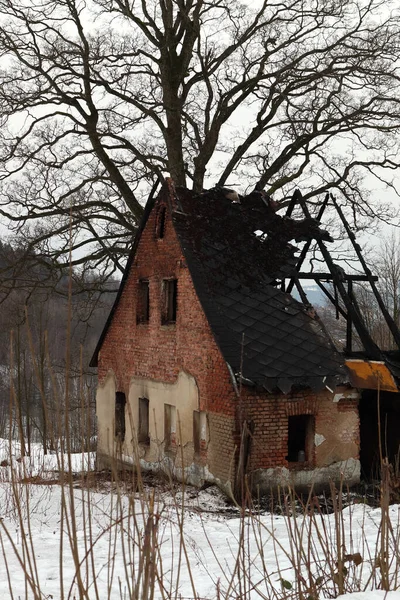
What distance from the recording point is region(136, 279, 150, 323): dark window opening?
15.1 meters

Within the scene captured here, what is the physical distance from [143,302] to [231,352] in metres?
4.00

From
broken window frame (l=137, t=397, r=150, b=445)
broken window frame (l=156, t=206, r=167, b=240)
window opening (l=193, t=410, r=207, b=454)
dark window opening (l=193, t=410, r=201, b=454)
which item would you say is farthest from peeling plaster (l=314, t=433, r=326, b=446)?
broken window frame (l=156, t=206, r=167, b=240)

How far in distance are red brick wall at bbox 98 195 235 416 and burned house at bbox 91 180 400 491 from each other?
3 centimetres

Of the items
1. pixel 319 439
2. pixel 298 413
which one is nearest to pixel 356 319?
pixel 298 413

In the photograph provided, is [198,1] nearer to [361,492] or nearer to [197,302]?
[197,302]

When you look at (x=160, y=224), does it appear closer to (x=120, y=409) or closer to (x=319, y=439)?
(x=120, y=409)

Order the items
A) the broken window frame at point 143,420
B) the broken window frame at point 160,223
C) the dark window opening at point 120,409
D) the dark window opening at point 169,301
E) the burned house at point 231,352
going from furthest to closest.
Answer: the dark window opening at point 120,409
the broken window frame at point 143,420
the broken window frame at point 160,223
the dark window opening at point 169,301
the burned house at point 231,352

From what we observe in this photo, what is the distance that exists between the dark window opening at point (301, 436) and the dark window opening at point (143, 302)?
3.83 m

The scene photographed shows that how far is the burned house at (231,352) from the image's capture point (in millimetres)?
11602

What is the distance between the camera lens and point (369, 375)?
1190cm

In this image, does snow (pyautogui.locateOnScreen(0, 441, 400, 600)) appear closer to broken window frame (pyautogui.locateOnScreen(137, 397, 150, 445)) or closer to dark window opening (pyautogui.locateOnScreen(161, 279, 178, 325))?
broken window frame (pyautogui.locateOnScreen(137, 397, 150, 445))

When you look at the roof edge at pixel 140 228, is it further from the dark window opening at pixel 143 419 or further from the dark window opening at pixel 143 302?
the dark window opening at pixel 143 419

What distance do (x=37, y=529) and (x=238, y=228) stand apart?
24.1 feet

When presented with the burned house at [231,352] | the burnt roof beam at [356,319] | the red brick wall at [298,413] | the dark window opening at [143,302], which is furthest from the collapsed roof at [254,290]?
the dark window opening at [143,302]
